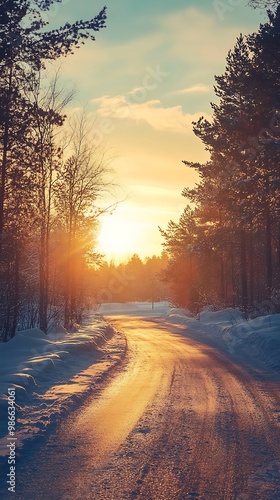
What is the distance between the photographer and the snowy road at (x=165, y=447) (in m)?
4.50

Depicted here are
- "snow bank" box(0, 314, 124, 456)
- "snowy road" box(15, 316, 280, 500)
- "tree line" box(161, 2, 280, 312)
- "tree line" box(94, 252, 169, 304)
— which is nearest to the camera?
"snowy road" box(15, 316, 280, 500)

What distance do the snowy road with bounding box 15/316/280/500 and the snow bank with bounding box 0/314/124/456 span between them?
42 cm

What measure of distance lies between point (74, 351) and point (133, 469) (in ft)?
32.1

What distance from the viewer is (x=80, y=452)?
5.59m

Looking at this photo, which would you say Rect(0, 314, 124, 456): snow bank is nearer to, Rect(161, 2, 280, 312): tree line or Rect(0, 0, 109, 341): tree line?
Rect(0, 0, 109, 341): tree line

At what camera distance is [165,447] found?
5746 millimetres

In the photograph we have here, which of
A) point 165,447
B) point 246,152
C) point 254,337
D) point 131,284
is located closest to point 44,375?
point 165,447

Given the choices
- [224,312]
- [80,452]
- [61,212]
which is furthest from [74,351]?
[224,312]

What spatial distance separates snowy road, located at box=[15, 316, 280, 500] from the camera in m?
4.50

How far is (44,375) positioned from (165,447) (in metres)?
5.13

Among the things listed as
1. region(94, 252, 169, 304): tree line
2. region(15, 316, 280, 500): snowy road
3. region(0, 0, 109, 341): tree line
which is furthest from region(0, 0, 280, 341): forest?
region(94, 252, 169, 304): tree line

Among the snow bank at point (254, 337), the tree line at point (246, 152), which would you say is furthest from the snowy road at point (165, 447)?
the tree line at point (246, 152)

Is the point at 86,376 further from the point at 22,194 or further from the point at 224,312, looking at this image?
the point at 224,312

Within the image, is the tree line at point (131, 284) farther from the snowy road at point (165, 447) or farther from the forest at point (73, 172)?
the snowy road at point (165, 447)
